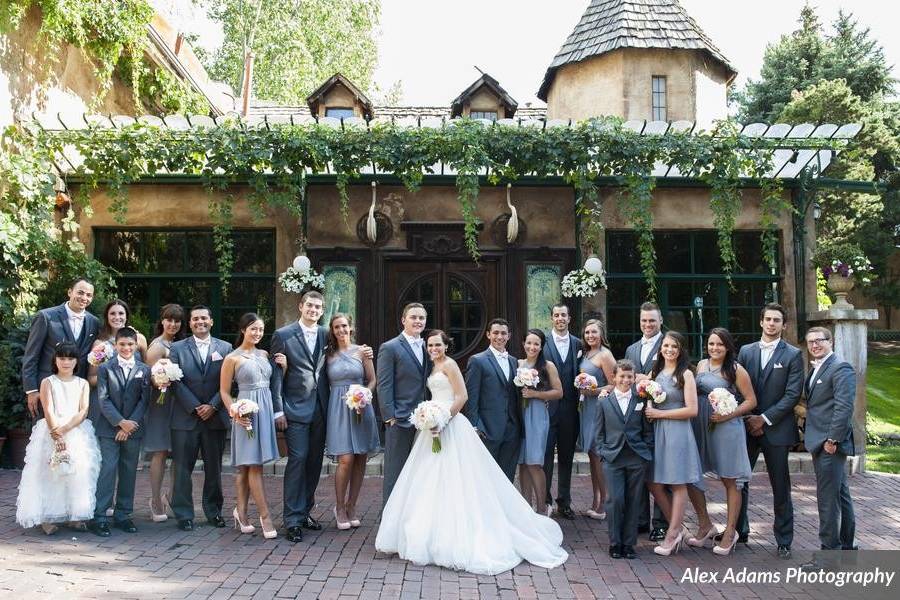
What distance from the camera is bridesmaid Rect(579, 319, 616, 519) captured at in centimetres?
Result: 668

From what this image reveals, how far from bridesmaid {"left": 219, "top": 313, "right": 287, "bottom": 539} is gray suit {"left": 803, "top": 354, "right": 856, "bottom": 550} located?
4.32 meters

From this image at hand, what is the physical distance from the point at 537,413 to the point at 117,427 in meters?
3.70

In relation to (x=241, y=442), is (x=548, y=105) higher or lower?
higher

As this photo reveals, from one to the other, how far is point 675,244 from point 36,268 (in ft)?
29.4

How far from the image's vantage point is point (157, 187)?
34.4 ft

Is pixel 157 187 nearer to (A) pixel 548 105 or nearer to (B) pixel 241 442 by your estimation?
(B) pixel 241 442

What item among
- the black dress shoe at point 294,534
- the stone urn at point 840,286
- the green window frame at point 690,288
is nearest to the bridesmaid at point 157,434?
the black dress shoe at point 294,534

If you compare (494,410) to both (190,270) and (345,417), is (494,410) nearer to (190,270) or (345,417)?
(345,417)

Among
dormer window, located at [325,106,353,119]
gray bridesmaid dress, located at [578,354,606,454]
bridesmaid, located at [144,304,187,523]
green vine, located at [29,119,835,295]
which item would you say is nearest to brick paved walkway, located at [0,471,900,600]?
bridesmaid, located at [144,304,187,523]

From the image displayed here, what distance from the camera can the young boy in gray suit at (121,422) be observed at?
241 inches

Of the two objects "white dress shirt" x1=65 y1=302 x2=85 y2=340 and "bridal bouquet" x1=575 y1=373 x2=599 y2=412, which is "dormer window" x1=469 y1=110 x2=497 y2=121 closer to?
"bridal bouquet" x1=575 y1=373 x2=599 y2=412

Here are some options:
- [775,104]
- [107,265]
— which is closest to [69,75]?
[107,265]

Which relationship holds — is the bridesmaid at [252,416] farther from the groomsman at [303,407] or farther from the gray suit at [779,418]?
the gray suit at [779,418]

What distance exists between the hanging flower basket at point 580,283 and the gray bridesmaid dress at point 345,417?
4571 millimetres
